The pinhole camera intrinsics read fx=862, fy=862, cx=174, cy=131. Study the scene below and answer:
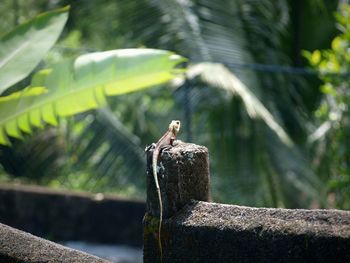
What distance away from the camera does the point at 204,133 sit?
7.89m

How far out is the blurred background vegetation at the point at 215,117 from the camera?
24.7ft

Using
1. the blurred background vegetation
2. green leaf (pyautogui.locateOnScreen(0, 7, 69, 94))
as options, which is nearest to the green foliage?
the blurred background vegetation

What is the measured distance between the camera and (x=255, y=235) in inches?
107

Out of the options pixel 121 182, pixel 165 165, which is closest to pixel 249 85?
pixel 121 182

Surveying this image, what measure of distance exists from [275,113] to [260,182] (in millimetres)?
1394

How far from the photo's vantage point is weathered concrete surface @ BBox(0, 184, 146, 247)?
680 cm

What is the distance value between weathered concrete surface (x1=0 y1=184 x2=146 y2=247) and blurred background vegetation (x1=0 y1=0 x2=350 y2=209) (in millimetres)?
656

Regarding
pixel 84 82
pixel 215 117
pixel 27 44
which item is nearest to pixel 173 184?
pixel 84 82

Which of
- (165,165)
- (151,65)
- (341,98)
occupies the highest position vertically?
(165,165)

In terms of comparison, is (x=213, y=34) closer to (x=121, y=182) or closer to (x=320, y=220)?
(x=121, y=182)

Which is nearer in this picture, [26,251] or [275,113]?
[26,251]

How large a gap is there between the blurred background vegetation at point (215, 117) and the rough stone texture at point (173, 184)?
3.49m

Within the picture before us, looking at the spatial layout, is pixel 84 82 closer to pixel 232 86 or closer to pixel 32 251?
pixel 32 251

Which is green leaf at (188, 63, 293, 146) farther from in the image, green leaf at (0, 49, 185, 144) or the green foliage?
green leaf at (0, 49, 185, 144)
